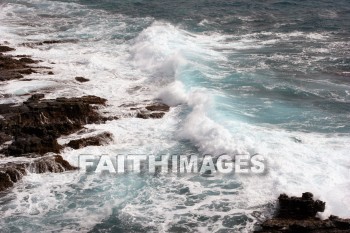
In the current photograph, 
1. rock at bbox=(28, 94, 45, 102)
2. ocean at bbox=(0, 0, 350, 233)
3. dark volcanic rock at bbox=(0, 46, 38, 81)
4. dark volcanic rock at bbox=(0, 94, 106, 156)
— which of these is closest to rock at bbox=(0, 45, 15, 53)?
ocean at bbox=(0, 0, 350, 233)

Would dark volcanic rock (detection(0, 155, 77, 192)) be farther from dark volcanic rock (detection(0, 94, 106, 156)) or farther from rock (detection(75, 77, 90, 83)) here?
rock (detection(75, 77, 90, 83))

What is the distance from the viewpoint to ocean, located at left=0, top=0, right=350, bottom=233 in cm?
1464

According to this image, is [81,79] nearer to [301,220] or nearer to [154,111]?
[154,111]

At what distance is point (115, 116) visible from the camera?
69.6 ft

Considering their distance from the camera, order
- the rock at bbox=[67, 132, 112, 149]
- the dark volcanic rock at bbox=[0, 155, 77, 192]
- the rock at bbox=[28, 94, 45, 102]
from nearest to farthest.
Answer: the dark volcanic rock at bbox=[0, 155, 77, 192] < the rock at bbox=[67, 132, 112, 149] < the rock at bbox=[28, 94, 45, 102]

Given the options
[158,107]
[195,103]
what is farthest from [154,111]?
[195,103]

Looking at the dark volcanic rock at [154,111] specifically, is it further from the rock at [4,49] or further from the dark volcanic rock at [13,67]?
the rock at [4,49]

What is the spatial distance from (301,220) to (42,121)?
37.8 ft

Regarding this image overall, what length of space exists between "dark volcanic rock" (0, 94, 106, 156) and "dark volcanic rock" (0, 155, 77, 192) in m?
0.69

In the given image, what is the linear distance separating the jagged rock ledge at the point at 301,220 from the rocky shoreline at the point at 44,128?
7799mm

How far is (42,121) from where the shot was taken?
19375 millimetres

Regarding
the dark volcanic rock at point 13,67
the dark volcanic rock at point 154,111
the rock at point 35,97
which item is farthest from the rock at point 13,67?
the dark volcanic rock at point 154,111

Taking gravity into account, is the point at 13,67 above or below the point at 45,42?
below

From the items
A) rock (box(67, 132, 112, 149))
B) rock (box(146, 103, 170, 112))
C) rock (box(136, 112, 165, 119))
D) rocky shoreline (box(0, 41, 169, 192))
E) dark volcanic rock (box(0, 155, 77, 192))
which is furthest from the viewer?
rock (box(146, 103, 170, 112))
